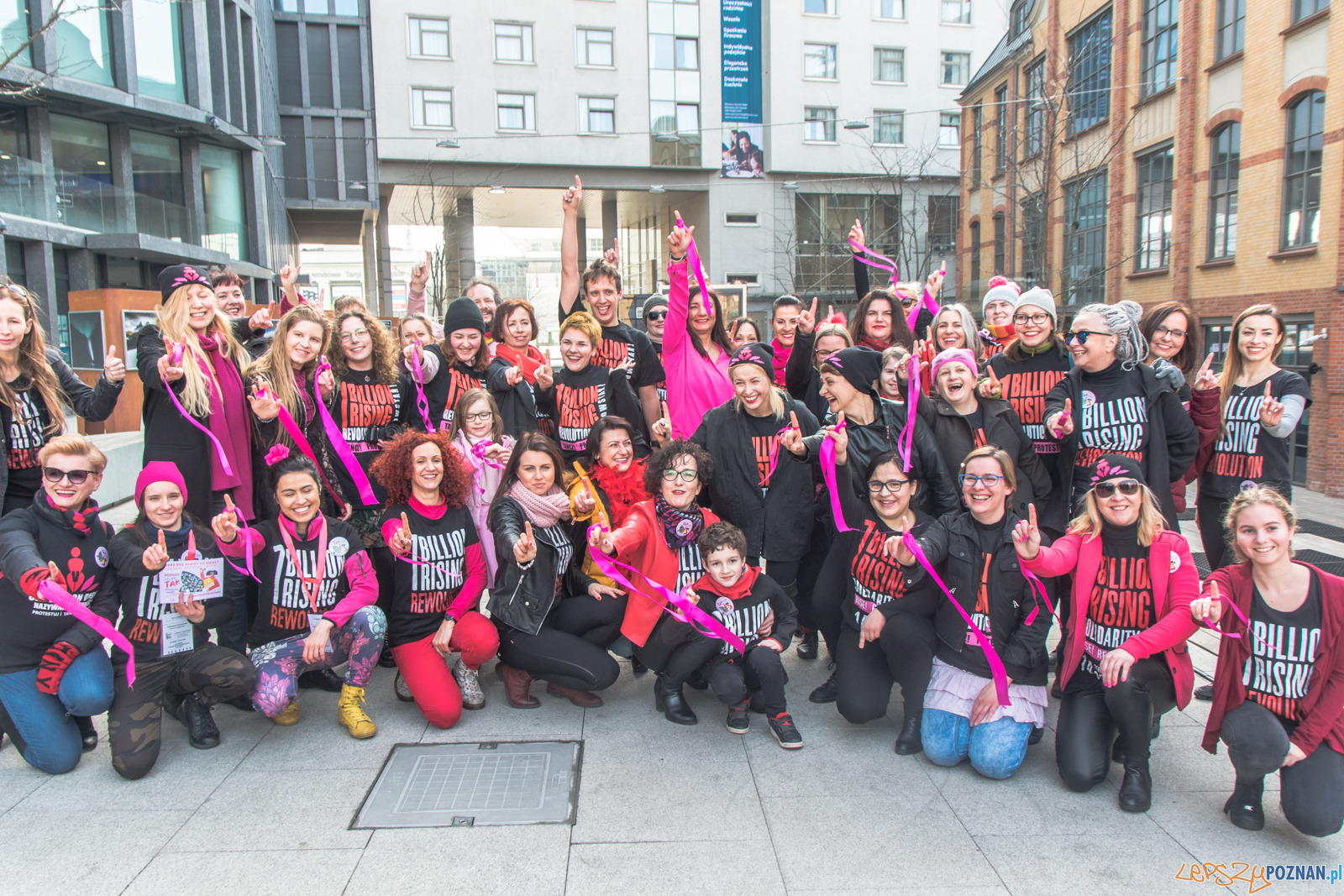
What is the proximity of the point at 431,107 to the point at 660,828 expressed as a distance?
30.9 meters

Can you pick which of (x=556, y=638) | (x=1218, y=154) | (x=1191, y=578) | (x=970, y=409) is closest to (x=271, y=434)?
(x=556, y=638)

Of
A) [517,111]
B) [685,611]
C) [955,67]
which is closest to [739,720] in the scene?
[685,611]

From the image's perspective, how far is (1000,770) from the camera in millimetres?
3443

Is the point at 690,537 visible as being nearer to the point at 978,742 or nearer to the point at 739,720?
the point at 739,720

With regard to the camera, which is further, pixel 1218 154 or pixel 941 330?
pixel 1218 154

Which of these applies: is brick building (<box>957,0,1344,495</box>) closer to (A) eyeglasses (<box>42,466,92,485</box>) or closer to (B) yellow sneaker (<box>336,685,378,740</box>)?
(B) yellow sneaker (<box>336,685,378,740</box>)

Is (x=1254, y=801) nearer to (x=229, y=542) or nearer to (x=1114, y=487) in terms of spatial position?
(x=1114, y=487)

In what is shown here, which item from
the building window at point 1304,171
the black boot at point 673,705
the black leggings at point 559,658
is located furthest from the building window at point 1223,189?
the black leggings at point 559,658

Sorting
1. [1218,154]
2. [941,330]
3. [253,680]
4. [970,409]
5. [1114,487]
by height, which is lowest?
[253,680]

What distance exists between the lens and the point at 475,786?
11.2ft

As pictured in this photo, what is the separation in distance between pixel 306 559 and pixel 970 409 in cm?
345

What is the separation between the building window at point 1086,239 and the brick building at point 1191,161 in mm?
45

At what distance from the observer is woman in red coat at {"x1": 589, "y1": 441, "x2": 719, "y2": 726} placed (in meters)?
4.02

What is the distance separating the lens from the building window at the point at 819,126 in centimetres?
3272
